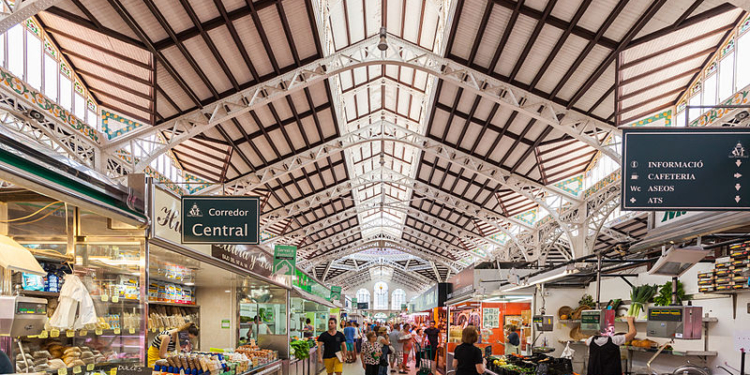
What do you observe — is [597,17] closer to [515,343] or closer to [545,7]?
[545,7]

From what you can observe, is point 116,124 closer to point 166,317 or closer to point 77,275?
point 166,317

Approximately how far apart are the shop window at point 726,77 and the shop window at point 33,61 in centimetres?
1214

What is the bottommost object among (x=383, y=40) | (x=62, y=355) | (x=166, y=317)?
(x=166, y=317)

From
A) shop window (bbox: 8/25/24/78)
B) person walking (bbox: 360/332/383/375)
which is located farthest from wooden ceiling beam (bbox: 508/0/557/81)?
shop window (bbox: 8/25/24/78)

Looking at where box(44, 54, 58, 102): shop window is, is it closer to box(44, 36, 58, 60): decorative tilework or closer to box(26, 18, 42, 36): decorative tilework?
box(44, 36, 58, 60): decorative tilework

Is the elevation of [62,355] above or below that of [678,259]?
below

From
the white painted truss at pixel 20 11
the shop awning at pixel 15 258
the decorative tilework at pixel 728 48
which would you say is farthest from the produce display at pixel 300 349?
the decorative tilework at pixel 728 48

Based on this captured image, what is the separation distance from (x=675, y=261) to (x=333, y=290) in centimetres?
2589

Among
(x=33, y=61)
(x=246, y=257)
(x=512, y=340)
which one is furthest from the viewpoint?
(x=512, y=340)

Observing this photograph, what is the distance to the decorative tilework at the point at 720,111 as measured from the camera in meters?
8.90

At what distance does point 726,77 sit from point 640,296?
13.4ft

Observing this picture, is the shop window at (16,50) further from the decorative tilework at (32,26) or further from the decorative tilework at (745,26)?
the decorative tilework at (745,26)

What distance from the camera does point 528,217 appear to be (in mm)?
21047

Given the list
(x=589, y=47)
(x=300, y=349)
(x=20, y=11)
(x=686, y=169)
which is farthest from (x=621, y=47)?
(x=300, y=349)
